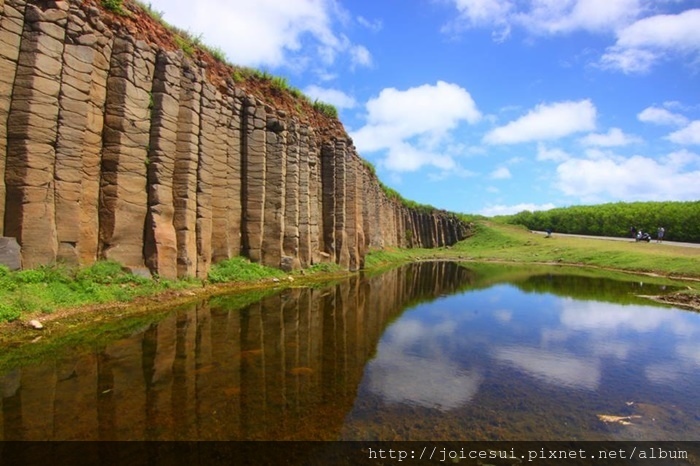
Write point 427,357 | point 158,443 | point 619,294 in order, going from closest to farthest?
point 158,443 < point 427,357 < point 619,294

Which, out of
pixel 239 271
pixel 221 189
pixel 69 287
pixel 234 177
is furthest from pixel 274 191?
pixel 69 287

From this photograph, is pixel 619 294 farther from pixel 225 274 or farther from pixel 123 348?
pixel 123 348

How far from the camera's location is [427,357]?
9.99 metres

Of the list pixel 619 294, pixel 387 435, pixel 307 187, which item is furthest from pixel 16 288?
pixel 619 294

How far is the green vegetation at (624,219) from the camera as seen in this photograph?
55.0 meters

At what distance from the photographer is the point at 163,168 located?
16266mm

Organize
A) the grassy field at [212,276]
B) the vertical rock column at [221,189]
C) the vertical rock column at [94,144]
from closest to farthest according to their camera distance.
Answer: the grassy field at [212,276], the vertical rock column at [94,144], the vertical rock column at [221,189]

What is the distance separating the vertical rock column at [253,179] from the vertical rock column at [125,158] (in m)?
6.38

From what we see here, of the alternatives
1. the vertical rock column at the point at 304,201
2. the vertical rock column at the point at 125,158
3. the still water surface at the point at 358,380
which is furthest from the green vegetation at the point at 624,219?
the vertical rock column at the point at 125,158

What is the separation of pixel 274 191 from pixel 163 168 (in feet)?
24.7

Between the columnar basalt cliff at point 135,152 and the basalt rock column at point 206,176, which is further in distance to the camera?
the basalt rock column at point 206,176

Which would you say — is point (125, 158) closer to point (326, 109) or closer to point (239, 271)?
point (239, 271)

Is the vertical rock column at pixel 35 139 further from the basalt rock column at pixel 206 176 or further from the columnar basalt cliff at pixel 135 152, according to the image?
the basalt rock column at pixel 206 176

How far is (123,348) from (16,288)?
3.95 meters
